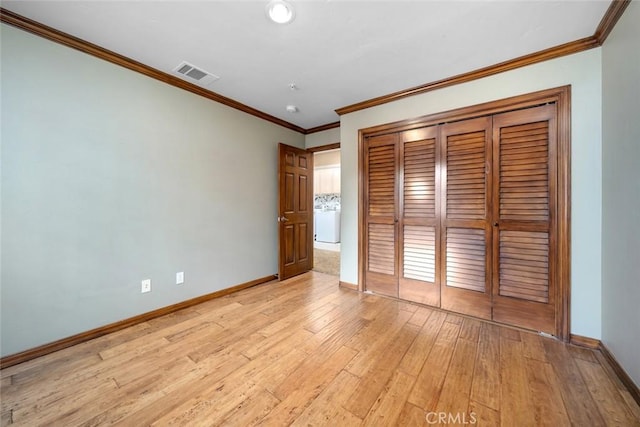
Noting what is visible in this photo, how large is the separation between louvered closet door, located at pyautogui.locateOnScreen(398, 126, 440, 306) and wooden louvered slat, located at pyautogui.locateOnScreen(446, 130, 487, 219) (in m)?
0.15

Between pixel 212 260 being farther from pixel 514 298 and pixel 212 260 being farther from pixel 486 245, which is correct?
pixel 514 298

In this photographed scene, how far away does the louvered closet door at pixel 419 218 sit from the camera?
262 centimetres

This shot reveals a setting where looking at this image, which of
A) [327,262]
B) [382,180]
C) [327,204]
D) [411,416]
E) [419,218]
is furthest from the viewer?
[327,204]

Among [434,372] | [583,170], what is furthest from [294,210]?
[583,170]

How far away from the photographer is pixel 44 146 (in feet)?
5.95

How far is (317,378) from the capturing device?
1570 millimetres

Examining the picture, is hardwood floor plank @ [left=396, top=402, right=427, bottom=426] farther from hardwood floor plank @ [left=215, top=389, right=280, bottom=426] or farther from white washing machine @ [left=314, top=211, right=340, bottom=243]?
white washing machine @ [left=314, top=211, right=340, bottom=243]

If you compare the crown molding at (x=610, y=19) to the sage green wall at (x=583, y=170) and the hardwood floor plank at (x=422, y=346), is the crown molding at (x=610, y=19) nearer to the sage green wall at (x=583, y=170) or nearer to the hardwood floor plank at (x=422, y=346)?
the sage green wall at (x=583, y=170)

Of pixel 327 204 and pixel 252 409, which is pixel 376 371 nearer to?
pixel 252 409

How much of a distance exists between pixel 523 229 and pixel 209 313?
3112 mm

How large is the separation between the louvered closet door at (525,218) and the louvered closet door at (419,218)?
1.79 feet

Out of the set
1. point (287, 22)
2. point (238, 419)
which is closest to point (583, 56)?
point (287, 22)

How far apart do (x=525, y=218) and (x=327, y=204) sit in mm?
6106

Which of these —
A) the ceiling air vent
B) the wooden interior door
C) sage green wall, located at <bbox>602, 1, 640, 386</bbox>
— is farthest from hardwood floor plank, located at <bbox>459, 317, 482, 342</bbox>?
the ceiling air vent
